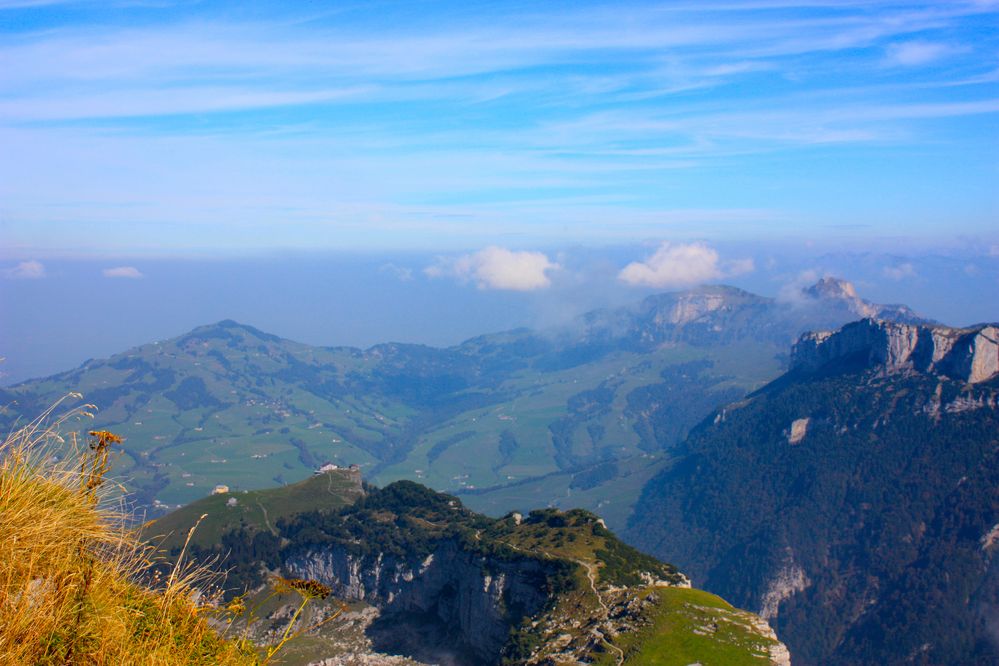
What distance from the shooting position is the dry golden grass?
298 inches

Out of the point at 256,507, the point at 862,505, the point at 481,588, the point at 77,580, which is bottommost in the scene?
the point at 862,505

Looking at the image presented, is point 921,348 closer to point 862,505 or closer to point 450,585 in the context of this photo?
point 862,505

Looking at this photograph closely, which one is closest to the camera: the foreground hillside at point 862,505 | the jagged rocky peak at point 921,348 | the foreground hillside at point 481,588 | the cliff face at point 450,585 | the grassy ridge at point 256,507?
the foreground hillside at point 481,588

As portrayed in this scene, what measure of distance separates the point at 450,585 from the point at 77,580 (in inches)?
2282

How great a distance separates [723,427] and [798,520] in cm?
6065

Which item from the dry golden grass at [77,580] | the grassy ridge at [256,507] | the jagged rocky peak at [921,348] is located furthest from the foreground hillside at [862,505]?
the dry golden grass at [77,580]

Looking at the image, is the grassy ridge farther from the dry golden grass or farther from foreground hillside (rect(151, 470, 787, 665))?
the dry golden grass

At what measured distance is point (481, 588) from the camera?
2180 inches

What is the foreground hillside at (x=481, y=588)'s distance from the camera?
4228 cm

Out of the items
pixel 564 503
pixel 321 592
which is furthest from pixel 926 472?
pixel 321 592

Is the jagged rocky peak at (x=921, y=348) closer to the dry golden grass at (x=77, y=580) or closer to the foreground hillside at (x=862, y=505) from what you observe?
the foreground hillside at (x=862, y=505)

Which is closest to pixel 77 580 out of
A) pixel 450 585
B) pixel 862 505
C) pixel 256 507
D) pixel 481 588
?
Result: pixel 481 588

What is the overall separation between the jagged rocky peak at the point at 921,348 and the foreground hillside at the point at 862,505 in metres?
0.35

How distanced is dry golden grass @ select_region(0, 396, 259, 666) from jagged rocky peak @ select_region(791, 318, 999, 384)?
175 metres
